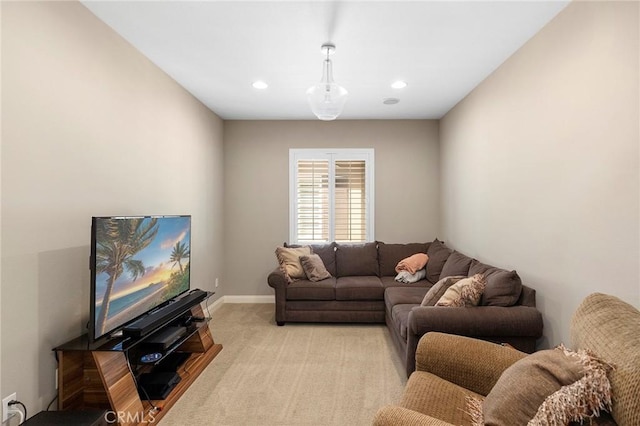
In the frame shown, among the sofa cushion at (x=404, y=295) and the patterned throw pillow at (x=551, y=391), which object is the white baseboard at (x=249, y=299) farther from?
the patterned throw pillow at (x=551, y=391)

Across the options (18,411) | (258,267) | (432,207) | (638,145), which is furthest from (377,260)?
(18,411)

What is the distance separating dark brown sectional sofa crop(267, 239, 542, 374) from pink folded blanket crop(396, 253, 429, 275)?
83mm

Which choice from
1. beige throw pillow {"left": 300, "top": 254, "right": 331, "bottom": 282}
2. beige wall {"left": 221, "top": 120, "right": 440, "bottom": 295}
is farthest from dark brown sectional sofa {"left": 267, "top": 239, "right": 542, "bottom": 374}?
beige wall {"left": 221, "top": 120, "right": 440, "bottom": 295}

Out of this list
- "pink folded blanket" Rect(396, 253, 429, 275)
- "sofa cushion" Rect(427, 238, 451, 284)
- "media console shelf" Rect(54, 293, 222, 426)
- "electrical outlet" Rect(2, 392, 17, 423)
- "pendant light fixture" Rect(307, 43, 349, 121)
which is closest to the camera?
"electrical outlet" Rect(2, 392, 17, 423)

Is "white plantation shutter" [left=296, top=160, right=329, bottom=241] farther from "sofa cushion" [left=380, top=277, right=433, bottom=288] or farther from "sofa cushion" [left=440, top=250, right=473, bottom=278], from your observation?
"sofa cushion" [left=440, top=250, right=473, bottom=278]

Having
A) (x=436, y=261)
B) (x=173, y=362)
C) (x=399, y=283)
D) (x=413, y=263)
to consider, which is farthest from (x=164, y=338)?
(x=436, y=261)

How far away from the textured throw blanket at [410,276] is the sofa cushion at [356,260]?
16.3 inches

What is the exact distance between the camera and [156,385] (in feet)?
8.07

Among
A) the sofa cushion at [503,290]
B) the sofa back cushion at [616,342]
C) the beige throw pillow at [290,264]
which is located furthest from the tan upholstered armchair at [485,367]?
the beige throw pillow at [290,264]

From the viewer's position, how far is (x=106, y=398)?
2129 mm

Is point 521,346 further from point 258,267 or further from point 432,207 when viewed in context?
point 258,267

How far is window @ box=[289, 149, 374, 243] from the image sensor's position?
17.2 feet

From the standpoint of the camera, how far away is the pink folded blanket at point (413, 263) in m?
4.42

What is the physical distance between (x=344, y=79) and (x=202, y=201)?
2.29 meters
